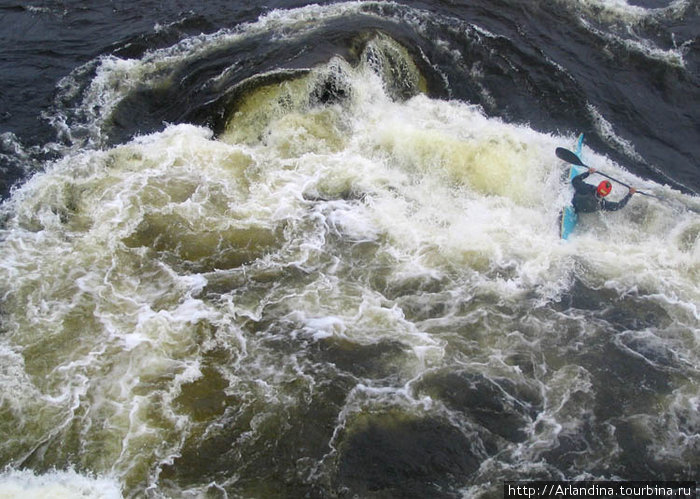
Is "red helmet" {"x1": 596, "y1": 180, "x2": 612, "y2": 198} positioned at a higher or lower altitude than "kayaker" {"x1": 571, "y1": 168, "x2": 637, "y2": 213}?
higher

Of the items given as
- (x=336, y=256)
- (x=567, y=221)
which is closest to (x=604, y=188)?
(x=567, y=221)

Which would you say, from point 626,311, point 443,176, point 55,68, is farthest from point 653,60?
point 55,68

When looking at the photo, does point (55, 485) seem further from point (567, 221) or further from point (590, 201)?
point (590, 201)

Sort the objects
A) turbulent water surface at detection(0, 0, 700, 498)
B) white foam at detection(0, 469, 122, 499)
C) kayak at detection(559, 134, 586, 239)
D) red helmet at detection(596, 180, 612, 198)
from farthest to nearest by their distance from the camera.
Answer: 1. red helmet at detection(596, 180, 612, 198)
2. kayak at detection(559, 134, 586, 239)
3. turbulent water surface at detection(0, 0, 700, 498)
4. white foam at detection(0, 469, 122, 499)

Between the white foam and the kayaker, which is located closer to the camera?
the white foam

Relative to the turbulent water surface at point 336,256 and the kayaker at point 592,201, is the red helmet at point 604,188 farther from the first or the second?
the turbulent water surface at point 336,256

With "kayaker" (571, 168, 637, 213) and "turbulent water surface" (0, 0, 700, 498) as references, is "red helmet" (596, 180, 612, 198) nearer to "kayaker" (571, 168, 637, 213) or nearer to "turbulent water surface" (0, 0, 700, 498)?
"kayaker" (571, 168, 637, 213)

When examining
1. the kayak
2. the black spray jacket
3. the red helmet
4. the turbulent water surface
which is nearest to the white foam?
the turbulent water surface

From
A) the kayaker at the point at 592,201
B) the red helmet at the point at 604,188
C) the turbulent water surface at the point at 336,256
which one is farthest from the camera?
the kayaker at the point at 592,201

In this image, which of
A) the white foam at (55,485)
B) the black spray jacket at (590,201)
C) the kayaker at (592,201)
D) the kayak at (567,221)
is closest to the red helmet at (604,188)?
the kayaker at (592,201)

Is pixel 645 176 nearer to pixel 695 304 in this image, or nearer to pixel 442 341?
pixel 695 304
